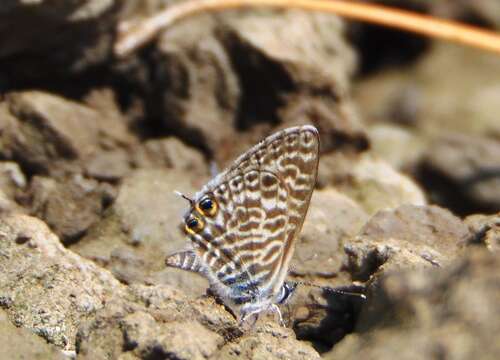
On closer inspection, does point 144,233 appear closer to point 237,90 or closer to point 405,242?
point 405,242

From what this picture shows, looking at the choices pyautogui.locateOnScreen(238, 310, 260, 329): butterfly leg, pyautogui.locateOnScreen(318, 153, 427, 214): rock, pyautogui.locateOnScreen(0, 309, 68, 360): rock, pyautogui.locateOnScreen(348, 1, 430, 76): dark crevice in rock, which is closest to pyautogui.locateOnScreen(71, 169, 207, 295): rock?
pyautogui.locateOnScreen(238, 310, 260, 329): butterfly leg

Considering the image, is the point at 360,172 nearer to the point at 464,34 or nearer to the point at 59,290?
the point at 464,34

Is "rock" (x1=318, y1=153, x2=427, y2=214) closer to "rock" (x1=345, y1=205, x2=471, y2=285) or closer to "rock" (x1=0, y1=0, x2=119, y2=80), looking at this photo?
"rock" (x1=345, y1=205, x2=471, y2=285)

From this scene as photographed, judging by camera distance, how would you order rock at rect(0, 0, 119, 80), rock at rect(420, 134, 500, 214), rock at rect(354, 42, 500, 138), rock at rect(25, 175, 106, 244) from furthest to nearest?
rock at rect(354, 42, 500, 138), rock at rect(420, 134, 500, 214), rock at rect(0, 0, 119, 80), rock at rect(25, 175, 106, 244)

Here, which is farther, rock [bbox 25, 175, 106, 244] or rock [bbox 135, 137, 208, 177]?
rock [bbox 135, 137, 208, 177]

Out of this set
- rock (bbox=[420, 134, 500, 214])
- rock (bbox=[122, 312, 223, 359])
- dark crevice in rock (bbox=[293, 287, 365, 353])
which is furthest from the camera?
rock (bbox=[420, 134, 500, 214])

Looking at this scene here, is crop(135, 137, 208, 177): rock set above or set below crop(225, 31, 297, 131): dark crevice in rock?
below

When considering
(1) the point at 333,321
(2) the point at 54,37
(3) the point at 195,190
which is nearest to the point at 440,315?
(1) the point at 333,321

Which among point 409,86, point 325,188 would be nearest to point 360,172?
point 325,188
